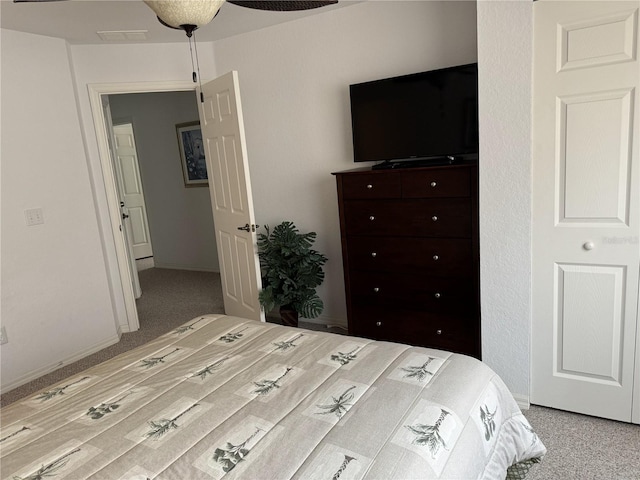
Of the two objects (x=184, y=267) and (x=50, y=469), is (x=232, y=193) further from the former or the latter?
(x=184, y=267)

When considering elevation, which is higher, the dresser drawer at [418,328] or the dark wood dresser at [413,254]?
the dark wood dresser at [413,254]

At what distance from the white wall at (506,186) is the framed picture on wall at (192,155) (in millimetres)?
3949

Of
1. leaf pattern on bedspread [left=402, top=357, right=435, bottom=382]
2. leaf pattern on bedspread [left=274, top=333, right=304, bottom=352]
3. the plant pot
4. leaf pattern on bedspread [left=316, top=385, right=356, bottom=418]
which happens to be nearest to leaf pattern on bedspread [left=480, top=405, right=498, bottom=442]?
leaf pattern on bedspread [left=402, top=357, right=435, bottom=382]

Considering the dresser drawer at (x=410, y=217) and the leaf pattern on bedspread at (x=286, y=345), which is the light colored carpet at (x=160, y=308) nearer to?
the dresser drawer at (x=410, y=217)

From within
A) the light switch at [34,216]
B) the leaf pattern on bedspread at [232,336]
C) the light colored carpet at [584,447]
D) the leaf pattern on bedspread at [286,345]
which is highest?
the light switch at [34,216]

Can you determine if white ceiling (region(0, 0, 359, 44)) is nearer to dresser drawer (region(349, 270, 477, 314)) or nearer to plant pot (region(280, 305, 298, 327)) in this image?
dresser drawer (region(349, 270, 477, 314))

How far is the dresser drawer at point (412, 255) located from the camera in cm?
274

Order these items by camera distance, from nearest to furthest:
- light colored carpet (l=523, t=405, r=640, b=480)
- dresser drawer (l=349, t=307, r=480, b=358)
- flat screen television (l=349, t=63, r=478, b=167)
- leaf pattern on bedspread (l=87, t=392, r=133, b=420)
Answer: leaf pattern on bedspread (l=87, t=392, r=133, b=420), light colored carpet (l=523, t=405, r=640, b=480), flat screen television (l=349, t=63, r=478, b=167), dresser drawer (l=349, t=307, r=480, b=358)

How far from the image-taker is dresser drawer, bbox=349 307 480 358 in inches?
111

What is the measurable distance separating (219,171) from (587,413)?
301 cm

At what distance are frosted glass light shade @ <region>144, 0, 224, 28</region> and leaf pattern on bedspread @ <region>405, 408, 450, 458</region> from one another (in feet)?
4.56

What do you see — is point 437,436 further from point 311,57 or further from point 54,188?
point 54,188

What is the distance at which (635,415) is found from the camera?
222 centimetres

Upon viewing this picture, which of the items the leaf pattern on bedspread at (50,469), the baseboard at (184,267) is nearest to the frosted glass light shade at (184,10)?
the leaf pattern on bedspread at (50,469)
